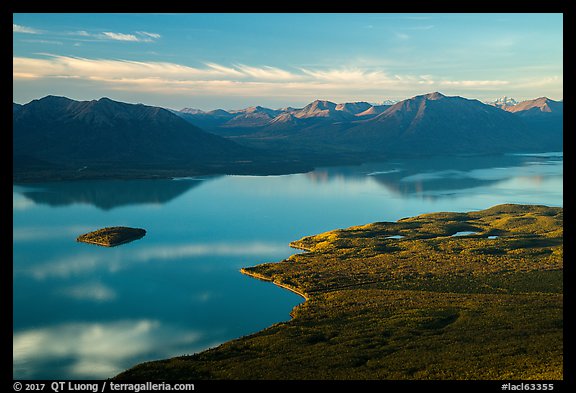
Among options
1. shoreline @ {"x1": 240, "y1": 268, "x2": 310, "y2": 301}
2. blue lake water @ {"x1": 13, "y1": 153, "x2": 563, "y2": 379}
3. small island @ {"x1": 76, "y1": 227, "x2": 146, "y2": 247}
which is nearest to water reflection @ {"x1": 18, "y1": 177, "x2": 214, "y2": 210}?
blue lake water @ {"x1": 13, "y1": 153, "x2": 563, "y2": 379}

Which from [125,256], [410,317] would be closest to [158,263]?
[125,256]

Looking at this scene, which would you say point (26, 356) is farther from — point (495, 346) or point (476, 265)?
point (476, 265)

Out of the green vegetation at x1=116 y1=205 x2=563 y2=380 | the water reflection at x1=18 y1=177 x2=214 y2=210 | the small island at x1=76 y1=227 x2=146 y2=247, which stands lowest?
the green vegetation at x1=116 y1=205 x2=563 y2=380

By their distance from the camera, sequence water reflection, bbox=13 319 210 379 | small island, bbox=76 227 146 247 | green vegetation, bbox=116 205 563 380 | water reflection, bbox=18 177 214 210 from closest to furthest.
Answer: green vegetation, bbox=116 205 563 380
water reflection, bbox=13 319 210 379
small island, bbox=76 227 146 247
water reflection, bbox=18 177 214 210

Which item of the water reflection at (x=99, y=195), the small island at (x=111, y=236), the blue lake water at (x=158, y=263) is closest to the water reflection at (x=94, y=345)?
the blue lake water at (x=158, y=263)

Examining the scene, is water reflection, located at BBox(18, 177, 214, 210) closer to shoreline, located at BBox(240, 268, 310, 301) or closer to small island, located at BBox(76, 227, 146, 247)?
small island, located at BBox(76, 227, 146, 247)

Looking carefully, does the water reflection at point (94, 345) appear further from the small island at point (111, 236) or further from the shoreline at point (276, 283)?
the small island at point (111, 236)

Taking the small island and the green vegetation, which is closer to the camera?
the green vegetation

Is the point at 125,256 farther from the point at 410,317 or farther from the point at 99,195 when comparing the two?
the point at 99,195
